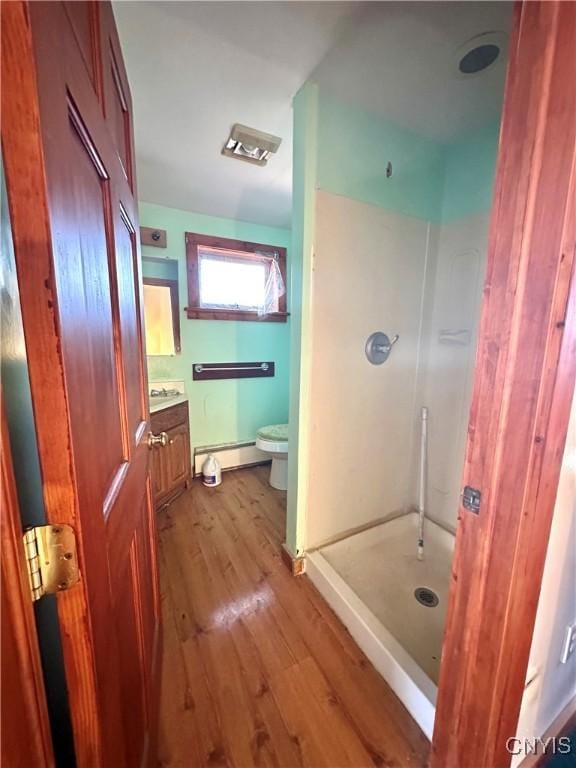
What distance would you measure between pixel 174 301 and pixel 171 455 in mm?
1247

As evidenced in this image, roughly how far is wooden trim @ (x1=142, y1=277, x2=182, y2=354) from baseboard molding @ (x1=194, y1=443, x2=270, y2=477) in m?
0.93

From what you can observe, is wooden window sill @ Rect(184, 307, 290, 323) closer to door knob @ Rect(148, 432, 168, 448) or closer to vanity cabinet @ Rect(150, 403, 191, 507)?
vanity cabinet @ Rect(150, 403, 191, 507)

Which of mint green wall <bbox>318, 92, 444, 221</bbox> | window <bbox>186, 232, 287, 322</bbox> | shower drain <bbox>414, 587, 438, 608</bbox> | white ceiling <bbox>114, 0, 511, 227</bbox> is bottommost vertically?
shower drain <bbox>414, 587, 438, 608</bbox>

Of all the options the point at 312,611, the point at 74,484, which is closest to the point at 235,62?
the point at 74,484

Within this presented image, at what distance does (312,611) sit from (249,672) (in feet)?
1.22

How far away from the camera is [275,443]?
2416mm

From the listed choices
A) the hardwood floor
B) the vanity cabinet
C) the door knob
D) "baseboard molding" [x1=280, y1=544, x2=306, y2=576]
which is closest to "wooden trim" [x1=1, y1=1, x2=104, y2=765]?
the door knob

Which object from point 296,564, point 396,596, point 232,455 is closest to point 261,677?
point 296,564

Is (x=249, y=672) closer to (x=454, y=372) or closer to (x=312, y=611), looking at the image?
(x=312, y=611)

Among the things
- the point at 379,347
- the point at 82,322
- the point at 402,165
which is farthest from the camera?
the point at 379,347

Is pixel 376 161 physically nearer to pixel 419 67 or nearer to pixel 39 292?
pixel 419 67

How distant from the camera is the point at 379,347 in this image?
1.67 meters

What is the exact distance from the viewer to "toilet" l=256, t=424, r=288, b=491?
241cm

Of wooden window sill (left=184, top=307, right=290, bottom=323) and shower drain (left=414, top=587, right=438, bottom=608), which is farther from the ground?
wooden window sill (left=184, top=307, right=290, bottom=323)
